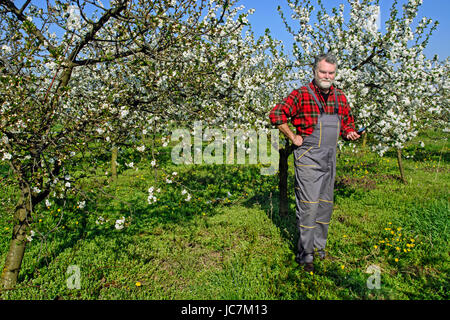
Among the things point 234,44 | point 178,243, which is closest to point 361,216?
point 178,243

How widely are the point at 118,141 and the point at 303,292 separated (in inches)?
104

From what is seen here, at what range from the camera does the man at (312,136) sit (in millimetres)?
3346

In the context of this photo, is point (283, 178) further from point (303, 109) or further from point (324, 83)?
point (324, 83)

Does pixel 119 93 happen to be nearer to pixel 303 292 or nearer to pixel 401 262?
pixel 303 292

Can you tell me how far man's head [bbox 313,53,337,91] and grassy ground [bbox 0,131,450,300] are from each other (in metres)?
2.18

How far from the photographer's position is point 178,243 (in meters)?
4.30

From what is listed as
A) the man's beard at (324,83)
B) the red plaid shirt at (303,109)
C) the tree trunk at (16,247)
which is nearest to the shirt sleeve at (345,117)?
the red plaid shirt at (303,109)

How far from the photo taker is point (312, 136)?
3.36 metres

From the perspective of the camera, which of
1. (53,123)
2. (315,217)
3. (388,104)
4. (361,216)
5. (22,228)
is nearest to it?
(53,123)

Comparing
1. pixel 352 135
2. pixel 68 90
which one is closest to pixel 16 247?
pixel 68 90

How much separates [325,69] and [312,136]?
766 millimetres

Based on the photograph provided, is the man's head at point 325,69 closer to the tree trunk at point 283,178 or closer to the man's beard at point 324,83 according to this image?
the man's beard at point 324,83

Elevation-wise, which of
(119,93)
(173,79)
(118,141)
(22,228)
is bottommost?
(22,228)

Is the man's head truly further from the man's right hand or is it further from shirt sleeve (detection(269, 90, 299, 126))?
the man's right hand
